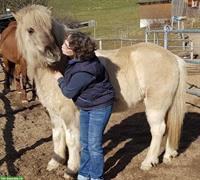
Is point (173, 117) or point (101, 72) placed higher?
point (101, 72)

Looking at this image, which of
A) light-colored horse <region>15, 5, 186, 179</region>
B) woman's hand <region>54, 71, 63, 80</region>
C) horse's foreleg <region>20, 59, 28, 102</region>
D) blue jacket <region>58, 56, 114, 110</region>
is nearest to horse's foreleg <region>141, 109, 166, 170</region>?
light-colored horse <region>15, 5, 186, 179</region>

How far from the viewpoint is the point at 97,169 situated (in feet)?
12.6

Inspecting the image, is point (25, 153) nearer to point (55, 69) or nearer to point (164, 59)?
point (55, 69)

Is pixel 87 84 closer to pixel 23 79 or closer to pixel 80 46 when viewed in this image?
pixel 80 46

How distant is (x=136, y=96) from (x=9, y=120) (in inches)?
109

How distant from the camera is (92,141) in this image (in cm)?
373

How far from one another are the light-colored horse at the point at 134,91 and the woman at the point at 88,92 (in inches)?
12.3

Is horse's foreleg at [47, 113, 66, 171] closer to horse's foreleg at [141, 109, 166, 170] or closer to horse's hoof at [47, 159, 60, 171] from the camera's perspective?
horse's hoof at [47, 159, 60, 171]

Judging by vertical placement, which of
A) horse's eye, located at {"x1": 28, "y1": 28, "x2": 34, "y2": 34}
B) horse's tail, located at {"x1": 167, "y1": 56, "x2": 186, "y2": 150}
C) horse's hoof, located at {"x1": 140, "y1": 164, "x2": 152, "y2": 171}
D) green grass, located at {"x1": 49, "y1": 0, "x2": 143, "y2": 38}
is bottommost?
green grass, located at {"x1": 49, "y1": 0, "x2": 143, "y2": 38}

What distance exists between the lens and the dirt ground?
14.0 ft

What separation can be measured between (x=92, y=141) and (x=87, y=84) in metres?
0.59

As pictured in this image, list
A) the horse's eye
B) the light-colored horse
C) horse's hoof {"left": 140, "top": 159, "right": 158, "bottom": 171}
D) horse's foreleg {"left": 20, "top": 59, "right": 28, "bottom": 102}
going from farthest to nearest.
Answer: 1. horse's foreleg {"left": 20, "top": 59, "right": 28, "bottom": 102}
2. horse's hoof {"left": 140, "top": 159, "right": 158, "bottom": 171}
3. the light-colored horse
4. the horse's eye

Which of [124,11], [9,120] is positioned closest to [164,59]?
[9,120]

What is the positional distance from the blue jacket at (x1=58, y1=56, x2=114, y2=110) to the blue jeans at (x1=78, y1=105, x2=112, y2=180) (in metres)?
0.09
